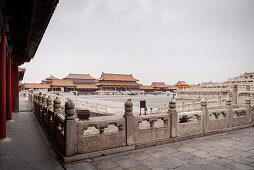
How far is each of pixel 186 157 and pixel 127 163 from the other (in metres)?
1.41

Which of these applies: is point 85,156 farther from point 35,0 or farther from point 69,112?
point 35,0

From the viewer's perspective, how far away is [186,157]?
151 inches

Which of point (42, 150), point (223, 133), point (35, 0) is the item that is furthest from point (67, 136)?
point (223, 133)

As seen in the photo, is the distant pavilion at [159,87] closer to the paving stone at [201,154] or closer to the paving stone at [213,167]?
the paving stone at [201,154]

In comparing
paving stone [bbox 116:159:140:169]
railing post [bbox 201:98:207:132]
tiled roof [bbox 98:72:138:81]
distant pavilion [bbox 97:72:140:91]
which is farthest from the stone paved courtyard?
tiled roof [bbox 98:72:138:81]

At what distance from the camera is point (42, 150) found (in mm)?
4328

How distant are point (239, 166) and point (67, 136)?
3.63m

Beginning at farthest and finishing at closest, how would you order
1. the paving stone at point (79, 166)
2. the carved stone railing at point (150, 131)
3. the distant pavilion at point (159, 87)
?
1. the distant pavilion at point (159, 87)
2. the carved stone railing at point (150, 131)
3. the paving stone at point (79, 166)

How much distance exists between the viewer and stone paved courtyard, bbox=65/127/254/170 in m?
3.38

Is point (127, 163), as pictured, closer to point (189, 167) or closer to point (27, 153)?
point (189, 167)

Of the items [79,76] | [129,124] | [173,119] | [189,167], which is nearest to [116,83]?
[79,76]

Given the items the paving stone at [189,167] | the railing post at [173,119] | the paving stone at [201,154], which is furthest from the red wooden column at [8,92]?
the paving stone at [201,154]

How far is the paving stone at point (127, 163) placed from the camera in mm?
3377

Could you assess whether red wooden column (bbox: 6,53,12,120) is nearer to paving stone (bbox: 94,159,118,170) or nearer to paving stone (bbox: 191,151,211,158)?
paving stone (bbox: 94,159,118,170)
